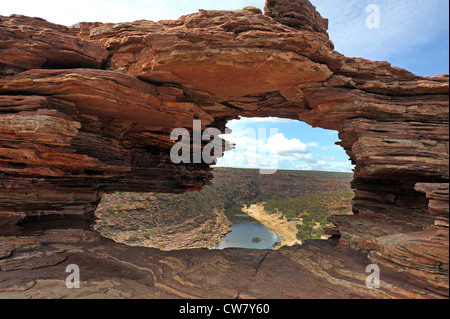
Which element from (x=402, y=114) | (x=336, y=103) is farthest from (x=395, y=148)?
(x=336, y=103)

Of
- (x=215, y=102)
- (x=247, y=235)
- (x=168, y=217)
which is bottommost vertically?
(x=247, y=235)

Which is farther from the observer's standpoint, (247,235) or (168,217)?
(247,235)

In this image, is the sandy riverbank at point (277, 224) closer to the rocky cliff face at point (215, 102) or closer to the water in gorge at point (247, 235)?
the water in gorge at point (247, 235)

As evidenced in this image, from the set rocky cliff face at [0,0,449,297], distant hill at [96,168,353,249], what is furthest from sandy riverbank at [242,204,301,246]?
rocky cliff face at [0,0,449,297]

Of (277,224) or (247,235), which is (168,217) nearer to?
(247,235)

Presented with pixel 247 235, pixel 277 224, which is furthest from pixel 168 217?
pixel 277 224

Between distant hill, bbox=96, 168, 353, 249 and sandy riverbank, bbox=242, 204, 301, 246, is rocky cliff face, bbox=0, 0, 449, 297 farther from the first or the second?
sandy riverbank, bbox=242, 204, 301, 246
